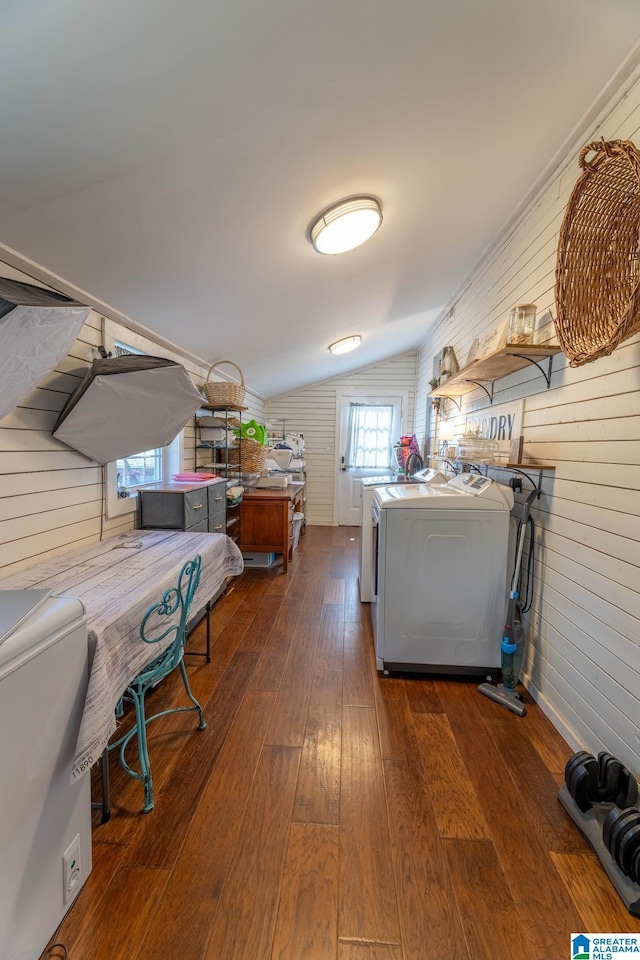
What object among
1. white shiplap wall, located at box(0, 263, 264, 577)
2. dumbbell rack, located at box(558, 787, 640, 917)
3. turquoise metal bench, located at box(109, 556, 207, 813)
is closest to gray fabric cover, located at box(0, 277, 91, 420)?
white shiplap wall, located at box(0, 263, 264, 577)

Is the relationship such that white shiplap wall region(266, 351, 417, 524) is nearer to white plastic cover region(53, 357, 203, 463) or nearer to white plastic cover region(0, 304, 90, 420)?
white plastic cover region(53, 357, 203, 463)

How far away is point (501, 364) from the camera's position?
2.30 meters

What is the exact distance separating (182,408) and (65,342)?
896 millimetres

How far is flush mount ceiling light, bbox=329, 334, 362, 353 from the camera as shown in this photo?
13.9 ft

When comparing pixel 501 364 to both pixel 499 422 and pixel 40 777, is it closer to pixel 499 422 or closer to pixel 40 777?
pixel 499 422

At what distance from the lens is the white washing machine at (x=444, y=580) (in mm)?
2156

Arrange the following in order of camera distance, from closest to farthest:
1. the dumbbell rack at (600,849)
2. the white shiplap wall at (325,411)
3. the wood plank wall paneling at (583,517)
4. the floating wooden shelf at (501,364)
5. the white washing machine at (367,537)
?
1. the dumbbell rack at (600,849)
2. the wood plank wall paneling at (583,517)
3. the floating wooden shelf at (501,364)
4. the white washing machine at (367,537)
5. the white shiplap wall at (325,411)

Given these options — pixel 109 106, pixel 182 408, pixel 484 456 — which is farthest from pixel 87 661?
pixel 484 456

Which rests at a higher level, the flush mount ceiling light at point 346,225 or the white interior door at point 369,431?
the flush mount ceiling light at point 346,225

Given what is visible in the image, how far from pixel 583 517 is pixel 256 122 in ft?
6.30

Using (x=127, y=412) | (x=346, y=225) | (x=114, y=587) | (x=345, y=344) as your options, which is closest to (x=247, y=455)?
(x=345, y=344)

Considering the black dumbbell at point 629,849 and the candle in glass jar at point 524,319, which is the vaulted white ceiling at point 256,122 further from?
the black dumbbell at point 629,849

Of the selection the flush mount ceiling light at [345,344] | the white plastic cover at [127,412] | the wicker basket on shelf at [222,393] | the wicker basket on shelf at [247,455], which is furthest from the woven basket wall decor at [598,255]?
the flush mount ceiling light at [345,344]
